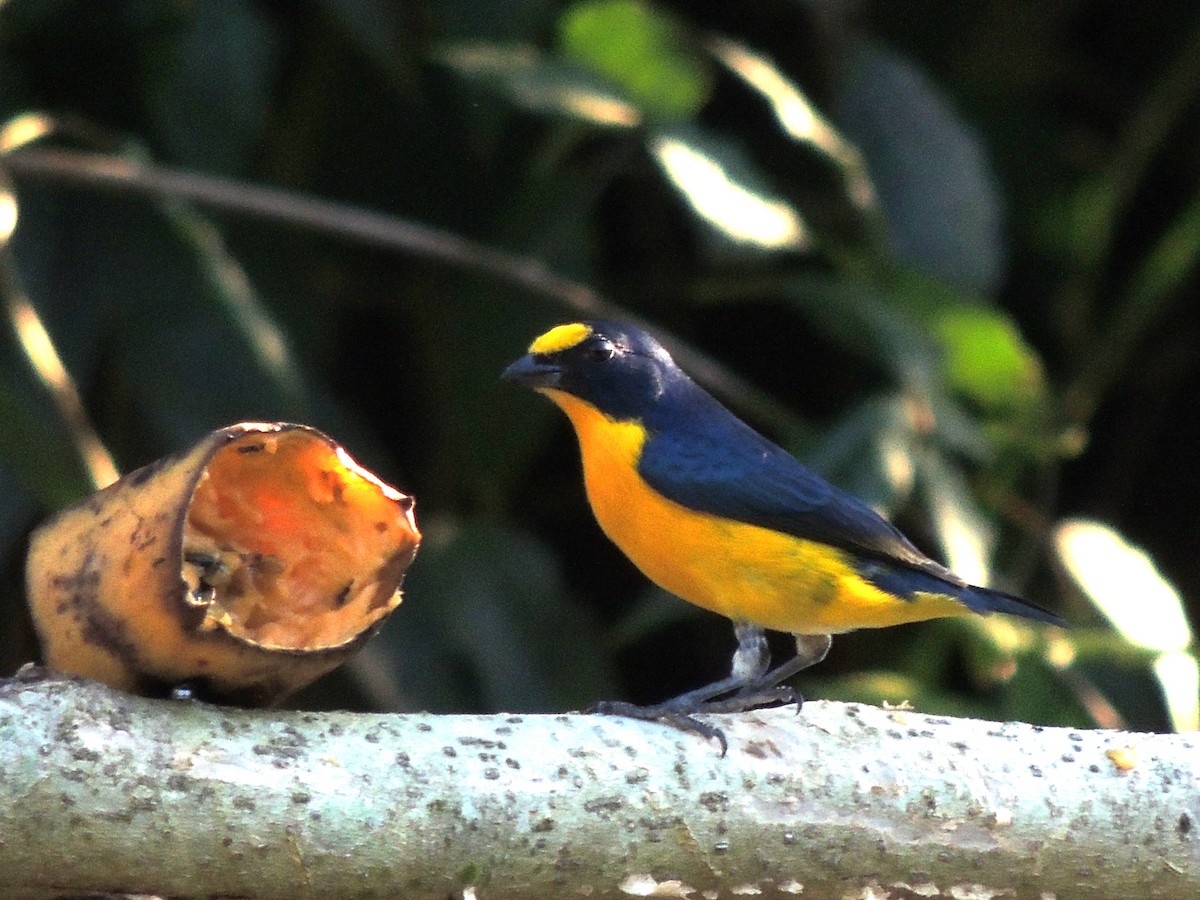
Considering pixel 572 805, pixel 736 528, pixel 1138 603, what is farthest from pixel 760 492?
pixel 1138 603

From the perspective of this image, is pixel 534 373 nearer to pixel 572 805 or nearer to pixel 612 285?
pixel 572 805

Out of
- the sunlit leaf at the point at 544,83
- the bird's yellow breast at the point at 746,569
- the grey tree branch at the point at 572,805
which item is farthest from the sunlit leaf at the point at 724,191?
the grey tree branch at the point at 572,805

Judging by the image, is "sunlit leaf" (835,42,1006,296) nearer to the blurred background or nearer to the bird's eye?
the blurred background

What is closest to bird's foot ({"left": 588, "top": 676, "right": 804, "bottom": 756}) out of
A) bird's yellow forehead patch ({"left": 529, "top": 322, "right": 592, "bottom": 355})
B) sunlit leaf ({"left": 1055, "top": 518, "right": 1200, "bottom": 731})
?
bird's yellow forehead patch ({"left": 529, "top": 322, "right": 592, "bottom": 355})

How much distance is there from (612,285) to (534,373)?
1.89m

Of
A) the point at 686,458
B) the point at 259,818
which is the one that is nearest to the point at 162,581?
the point at 259,818

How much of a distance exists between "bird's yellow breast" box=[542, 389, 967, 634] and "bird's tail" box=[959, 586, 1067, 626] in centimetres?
3

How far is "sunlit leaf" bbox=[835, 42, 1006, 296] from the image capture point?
4438mm

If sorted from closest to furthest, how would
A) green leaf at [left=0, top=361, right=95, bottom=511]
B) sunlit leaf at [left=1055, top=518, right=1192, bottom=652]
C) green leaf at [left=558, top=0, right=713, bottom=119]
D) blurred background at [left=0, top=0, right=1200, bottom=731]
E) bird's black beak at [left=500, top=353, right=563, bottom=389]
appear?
bird's black beak at [left=500, top=353, right=563, bottom=389], green leaf at [left=0, top=361, right=95, bottom=511], sunlit leaf at [left=1055, top=518, right=1192, bottom=652], blurred background at [left=0, top=0, right=1200, bottom=731], green leaf at [left=558, top=0, right=713, bottom=119]

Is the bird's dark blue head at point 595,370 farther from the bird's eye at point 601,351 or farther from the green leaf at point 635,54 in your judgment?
the green leaf at point 635,54

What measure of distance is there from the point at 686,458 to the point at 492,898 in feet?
3.94

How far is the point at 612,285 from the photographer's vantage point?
4.95 m

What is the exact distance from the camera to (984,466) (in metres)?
4.25

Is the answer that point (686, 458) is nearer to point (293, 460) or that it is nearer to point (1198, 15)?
point (293, 460)
